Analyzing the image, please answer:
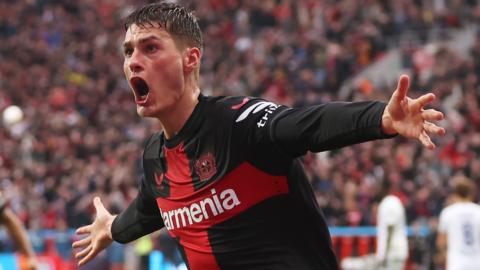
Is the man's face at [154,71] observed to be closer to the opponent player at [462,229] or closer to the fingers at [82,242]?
the fingers at [82,242]

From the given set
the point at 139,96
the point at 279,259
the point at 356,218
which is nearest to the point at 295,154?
the point at 279,259

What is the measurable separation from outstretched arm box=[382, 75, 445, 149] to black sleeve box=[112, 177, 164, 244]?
1770 mm

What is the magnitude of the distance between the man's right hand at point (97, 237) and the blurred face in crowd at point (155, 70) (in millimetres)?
1175

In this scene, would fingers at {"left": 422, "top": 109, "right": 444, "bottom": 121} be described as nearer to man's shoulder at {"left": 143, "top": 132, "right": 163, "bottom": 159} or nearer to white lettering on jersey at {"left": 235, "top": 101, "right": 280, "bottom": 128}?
white lettering on jersey at {"left": 235, "top": 101, "right": 280, "bottom": 128}

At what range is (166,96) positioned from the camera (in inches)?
173

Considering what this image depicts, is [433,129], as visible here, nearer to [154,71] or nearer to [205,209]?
[205,209]

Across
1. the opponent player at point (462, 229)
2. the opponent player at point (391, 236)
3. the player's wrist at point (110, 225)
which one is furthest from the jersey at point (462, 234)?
the player's wrist at point (110, 225)

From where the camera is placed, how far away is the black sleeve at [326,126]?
365 centimetres

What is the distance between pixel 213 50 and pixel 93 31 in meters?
4.69

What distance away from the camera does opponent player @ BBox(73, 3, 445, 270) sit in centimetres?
418

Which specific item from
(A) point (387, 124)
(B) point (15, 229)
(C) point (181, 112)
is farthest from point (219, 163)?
(B) point (15, 229)

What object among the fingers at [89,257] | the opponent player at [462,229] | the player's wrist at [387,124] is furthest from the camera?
the opponent player at [462,229]

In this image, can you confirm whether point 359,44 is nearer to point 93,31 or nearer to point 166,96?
point 93,31

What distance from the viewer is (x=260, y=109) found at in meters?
4.19
